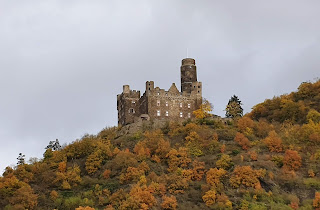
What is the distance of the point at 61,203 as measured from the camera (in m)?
83.9

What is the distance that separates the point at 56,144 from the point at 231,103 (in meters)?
40.4

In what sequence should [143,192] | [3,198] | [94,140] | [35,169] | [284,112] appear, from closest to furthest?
1. [143,192]
2. [3,198]
3. [35,169]
4. [94,140]
5. [284,112]

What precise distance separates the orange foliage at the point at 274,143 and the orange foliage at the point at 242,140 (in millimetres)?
3097

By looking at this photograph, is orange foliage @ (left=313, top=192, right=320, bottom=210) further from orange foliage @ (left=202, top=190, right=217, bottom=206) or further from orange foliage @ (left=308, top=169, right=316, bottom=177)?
orange foliage @ (left=202, top=190, right=217, bottom=206)

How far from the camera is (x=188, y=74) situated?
397ft

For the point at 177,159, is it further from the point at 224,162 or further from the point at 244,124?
the point at 244,124

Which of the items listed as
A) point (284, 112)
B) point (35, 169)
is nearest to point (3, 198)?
point (35, 169)

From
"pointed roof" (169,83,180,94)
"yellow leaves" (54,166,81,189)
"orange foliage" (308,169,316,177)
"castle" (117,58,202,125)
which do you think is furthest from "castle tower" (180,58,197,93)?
"orange foliage" (308,169,316,177)

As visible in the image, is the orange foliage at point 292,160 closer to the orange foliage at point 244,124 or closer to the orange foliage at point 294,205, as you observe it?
the orange foliage at point 294,205

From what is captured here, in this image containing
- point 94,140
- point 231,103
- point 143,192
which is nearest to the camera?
point 143,192

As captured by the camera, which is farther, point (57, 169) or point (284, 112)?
point (284, 112)

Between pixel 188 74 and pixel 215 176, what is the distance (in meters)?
39.3

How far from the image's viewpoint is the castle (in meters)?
113

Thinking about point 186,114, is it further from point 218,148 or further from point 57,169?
point 57,169
